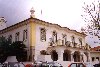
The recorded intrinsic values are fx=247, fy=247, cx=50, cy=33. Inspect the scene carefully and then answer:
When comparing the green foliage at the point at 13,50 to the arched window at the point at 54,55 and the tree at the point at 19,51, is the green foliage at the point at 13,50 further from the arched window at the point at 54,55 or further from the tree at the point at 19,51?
the arched window at the point at 54,55

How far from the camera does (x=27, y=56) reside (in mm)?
39719

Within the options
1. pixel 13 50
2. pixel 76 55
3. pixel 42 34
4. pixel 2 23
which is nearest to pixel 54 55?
pixel 42 34

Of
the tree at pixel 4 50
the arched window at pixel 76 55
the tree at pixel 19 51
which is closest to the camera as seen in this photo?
the tree at pixel 19 51

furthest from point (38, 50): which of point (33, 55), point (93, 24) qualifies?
point (93, 24)

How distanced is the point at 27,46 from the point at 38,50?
1.93m

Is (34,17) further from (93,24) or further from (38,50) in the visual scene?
(93,24)

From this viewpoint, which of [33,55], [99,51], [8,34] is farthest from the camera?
[99,51]

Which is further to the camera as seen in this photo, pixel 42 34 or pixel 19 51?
pixel 42 34

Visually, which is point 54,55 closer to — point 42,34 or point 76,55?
point 42,34

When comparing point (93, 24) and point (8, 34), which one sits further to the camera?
point (8, 34)

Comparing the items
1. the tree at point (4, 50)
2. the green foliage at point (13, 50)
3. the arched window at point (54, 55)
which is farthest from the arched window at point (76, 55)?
the tree at point (4, 50)

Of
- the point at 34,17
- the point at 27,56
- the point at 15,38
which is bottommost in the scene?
the point at 27,56

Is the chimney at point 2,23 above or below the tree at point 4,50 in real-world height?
above

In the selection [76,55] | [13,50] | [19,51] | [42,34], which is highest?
[42,34]
